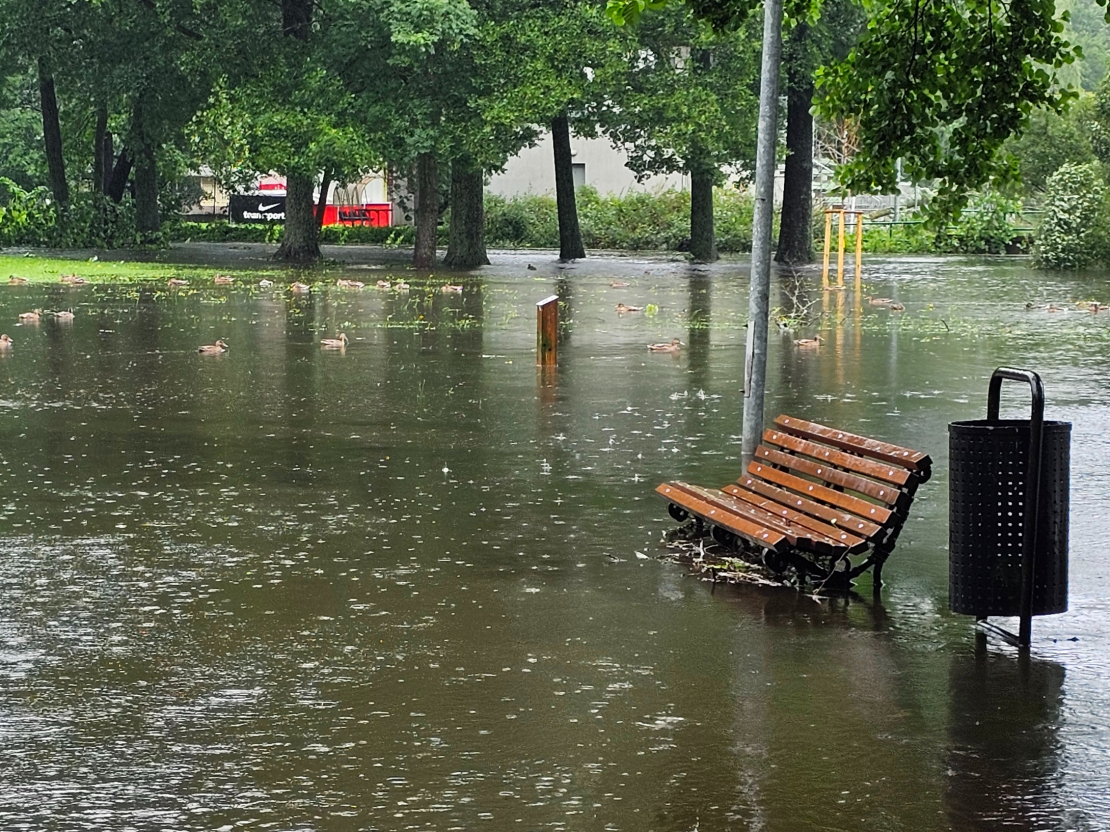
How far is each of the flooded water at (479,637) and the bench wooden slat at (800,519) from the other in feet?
1.02

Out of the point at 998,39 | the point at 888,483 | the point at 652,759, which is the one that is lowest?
the point at 652,759

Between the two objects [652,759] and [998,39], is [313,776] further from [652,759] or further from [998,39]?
[998,39]

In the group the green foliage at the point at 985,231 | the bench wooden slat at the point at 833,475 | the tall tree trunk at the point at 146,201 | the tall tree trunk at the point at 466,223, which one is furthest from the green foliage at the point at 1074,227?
the bench wooden slat at the point at 833,475

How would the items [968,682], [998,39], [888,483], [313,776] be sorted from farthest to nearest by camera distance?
[998,39] < [888,483] < [968,682] < [313,776]

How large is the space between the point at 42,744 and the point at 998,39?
6273 mm

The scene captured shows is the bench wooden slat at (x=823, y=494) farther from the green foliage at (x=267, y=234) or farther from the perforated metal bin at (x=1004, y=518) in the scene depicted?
the green foliage at (x=267, y=234)

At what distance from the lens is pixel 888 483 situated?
8305 millimetres

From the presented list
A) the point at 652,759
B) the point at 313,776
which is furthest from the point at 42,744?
the point at 652,759

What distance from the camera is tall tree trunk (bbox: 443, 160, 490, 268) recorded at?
4284 centimetres

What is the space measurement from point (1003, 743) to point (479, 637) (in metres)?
2.42

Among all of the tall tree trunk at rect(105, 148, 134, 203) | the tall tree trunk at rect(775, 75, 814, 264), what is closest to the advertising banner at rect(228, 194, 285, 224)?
the tall tree trunk at rect(105, 148, 134, 203)

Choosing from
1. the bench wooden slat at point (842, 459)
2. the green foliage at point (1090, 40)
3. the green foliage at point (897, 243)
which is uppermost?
the green foliage at point (1090, 40)

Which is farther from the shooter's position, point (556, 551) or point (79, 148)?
point (79, 148)

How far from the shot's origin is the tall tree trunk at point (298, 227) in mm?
44719
